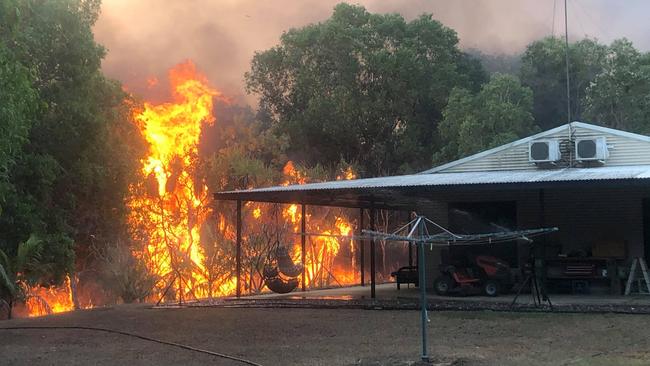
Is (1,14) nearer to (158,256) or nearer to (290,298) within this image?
(290,298)

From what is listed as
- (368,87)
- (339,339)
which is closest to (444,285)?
(339,339)

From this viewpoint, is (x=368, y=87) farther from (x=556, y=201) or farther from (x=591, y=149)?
(x=556, y=201)

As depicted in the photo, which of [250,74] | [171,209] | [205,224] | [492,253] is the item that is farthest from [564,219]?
[250,74]

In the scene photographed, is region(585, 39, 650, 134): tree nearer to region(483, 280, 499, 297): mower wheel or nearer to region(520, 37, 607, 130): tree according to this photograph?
region(520, 37, 607, 130): tree

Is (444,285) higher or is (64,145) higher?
(64,145)

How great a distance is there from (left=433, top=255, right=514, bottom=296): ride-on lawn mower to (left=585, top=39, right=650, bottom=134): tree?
61.5ft

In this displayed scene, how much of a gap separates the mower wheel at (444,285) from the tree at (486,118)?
46.3ft

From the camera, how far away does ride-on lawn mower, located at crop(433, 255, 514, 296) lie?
14575 mm

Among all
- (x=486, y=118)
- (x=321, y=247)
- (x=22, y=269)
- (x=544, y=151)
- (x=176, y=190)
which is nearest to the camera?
(x=22, y=269)

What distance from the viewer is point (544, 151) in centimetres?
1705

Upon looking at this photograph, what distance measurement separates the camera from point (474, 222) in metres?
16.8

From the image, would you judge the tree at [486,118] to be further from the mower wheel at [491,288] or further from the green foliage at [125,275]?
the green foliage at [125,275]

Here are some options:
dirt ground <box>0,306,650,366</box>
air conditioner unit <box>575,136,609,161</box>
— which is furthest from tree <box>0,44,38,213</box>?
air conditioner unit <box>575,136,609,161</box>

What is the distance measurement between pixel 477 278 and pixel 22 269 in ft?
33.0
